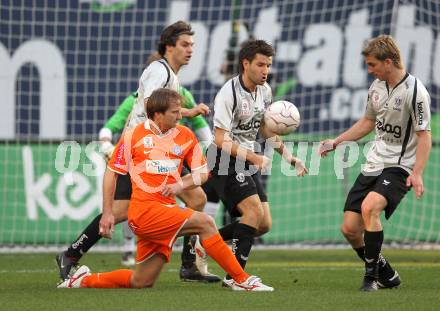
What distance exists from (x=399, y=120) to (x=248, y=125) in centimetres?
124

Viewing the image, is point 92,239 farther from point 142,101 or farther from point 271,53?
point 271,53

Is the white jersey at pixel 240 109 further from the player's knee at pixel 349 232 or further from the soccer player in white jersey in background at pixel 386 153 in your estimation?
the player's knee at pixel 349 232

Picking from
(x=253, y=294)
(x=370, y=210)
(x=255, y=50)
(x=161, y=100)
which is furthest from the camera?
(x=255, y=50)

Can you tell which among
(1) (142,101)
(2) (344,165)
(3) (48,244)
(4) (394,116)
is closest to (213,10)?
(2) (344,165)

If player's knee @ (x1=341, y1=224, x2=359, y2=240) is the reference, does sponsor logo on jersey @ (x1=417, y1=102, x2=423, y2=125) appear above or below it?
above

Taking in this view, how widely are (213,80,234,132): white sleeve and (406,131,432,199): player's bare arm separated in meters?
1.44

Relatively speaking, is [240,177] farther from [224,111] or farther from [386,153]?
[386,153]

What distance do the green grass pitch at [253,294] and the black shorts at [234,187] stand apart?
0.69m

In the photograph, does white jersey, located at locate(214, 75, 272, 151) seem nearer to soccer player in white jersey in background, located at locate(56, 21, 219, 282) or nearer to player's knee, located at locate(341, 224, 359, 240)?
soccer player in white jersey in background, located at locate(56, 21, 219, 282)

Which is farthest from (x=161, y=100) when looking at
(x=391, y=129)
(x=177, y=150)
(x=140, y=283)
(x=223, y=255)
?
(x=391, y=129)

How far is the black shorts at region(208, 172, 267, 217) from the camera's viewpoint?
333 inches

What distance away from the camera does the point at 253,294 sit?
7480 millimetres

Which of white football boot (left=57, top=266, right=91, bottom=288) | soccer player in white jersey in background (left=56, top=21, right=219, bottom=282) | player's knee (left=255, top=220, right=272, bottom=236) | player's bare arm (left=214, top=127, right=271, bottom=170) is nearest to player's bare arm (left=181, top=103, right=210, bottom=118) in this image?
soccer player in white jersey in background (left=56, top=21, right=219, bottom=282)

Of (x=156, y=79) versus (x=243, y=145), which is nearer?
(x=243, y=145)
